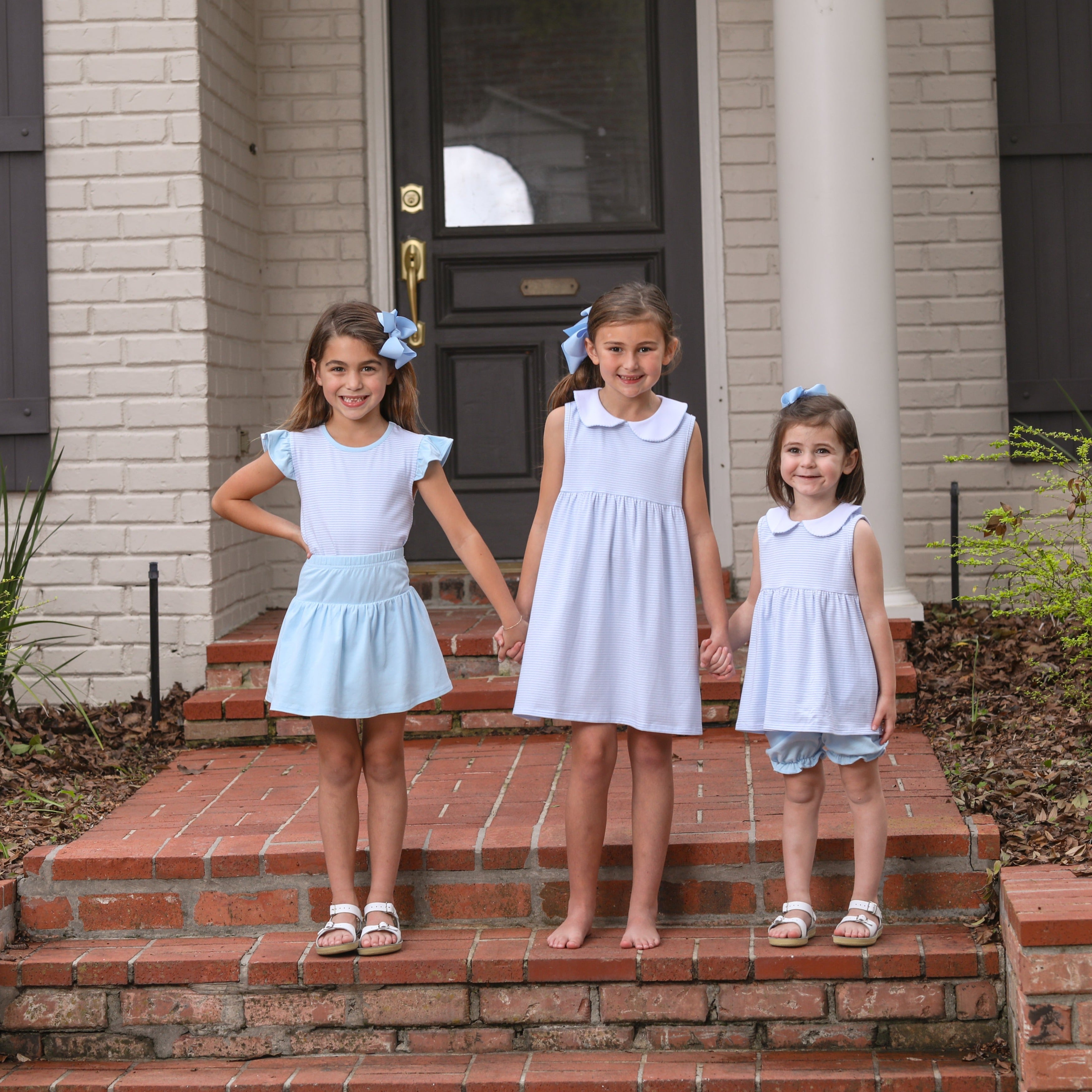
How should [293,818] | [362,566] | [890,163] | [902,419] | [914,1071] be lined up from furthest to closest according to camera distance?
1. [902,419]
2. [890,163]
3. [293,818]
4. [362,566]
5. [914,1071]

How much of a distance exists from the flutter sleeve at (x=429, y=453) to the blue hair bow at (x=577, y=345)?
0.33m

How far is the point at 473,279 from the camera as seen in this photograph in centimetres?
559

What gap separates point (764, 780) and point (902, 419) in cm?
219

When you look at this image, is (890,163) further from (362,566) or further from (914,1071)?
(914,1071)

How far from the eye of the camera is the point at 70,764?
416 cm

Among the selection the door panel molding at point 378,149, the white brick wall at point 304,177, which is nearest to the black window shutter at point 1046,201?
the door panel molding at point 378,149

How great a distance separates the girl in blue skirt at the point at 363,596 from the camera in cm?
289

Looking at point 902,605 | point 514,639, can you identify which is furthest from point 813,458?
point 902,605

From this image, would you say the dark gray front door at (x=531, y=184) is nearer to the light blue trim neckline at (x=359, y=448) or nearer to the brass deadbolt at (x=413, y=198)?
the brass deadbolt at (x=413, y=198)

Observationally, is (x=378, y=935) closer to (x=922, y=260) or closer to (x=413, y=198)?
(x=413, y=198)

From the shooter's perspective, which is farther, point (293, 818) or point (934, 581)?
point (934, 581)

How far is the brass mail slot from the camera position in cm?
555

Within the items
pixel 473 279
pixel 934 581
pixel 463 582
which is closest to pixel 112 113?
pixel 473 279

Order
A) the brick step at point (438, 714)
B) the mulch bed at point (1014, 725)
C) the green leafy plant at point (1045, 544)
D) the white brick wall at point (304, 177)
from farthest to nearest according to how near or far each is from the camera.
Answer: the white brick wall at point (304, 177) < the brick step at point (438, 714) < the green leafy plant at point (1045, 544) < the mulch bed at point (1014, 725)
